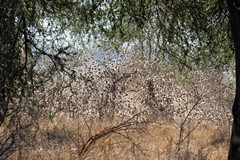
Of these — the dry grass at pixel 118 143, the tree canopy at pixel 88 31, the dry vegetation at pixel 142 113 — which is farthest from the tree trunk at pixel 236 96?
the dry vegetation at pixel 142 113

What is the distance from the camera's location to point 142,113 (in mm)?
12352

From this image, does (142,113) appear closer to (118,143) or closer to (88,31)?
(118,143)

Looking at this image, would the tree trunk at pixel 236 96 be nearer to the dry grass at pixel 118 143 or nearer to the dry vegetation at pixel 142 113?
the dry grass at pixel 118 143

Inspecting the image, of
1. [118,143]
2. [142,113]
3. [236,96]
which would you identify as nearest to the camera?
[236,96]

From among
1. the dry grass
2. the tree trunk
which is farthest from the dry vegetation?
the tree trunk

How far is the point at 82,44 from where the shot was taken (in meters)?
6.10

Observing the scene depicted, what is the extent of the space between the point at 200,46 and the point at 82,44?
1783 millimetres

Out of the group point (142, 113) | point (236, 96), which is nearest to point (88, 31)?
point (236, 96)

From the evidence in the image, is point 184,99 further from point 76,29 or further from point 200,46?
point 76,29

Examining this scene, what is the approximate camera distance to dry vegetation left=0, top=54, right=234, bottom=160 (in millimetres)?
8773

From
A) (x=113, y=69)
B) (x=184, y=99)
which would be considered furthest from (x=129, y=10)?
(x=184, y=99)

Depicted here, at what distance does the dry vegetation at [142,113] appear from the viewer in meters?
8.77

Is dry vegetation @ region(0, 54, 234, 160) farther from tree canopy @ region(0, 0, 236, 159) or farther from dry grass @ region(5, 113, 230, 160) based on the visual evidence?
tree canopy @ region(0, 0, 236, 159)

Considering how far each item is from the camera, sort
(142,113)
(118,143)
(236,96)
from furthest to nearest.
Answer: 1. (142,113)
2. (118,143)
3. (236,96)
